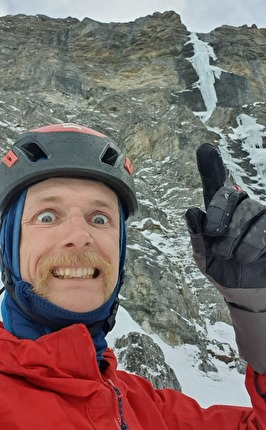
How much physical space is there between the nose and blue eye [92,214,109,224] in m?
0.13

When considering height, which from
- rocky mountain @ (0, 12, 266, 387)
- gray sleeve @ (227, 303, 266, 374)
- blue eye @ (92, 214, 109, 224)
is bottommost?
gray sleeve @ (227, 303, 266, 374)

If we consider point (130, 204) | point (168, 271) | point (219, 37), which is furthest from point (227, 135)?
point (130, 204)

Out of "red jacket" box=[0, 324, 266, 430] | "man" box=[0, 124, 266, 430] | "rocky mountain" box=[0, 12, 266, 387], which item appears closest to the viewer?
"red jacket" box=[0, 324, 266, 430]

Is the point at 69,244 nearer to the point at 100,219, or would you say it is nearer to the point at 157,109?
the point at 100,219

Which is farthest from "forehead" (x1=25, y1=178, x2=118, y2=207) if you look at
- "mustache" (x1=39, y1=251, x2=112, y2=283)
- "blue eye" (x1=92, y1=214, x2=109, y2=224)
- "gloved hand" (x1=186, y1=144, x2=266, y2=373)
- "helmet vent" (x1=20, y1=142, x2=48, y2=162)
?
"gloved hand" (x1=186, y1=144, x2=266, y2=373)

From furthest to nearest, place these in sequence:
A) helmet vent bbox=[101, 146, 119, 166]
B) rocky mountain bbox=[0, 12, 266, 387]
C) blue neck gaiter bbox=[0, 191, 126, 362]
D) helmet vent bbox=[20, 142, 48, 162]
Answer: rocky mountain bbox=[0, 12, 266, 387], helmet vent bbox=[101, 146, 119, 166], helmet vent bbox=[20, 142, 48, 162], blue neck gaiter bbox=[0, 191, 126, 362]

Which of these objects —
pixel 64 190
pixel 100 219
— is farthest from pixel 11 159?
pixel 100 219

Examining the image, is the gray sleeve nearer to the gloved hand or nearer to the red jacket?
the gloved hand

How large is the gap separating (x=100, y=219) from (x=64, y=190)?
0.26m

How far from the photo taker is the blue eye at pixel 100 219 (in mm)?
2260

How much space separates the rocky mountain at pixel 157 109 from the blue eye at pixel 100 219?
6.08 m

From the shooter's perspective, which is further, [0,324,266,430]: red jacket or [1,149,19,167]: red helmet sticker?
[1,149,19,167]: red helmet sticker

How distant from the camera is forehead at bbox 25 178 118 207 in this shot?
87.4 inches

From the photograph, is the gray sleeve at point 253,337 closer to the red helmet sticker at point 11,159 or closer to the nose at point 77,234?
the nose at point 77,234
